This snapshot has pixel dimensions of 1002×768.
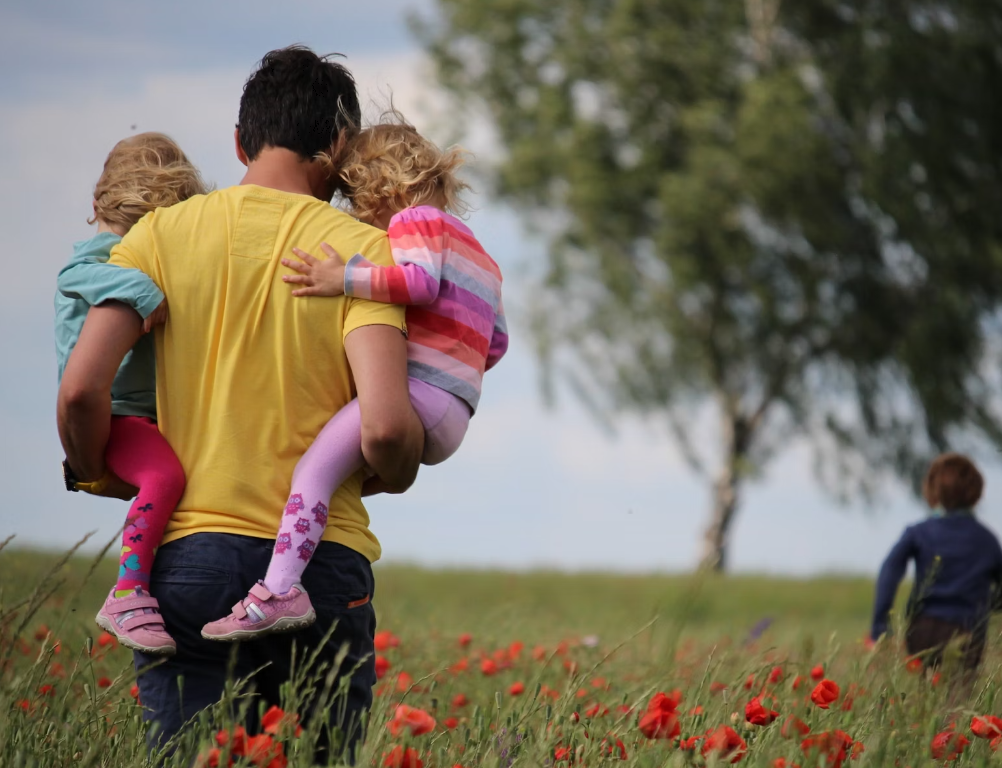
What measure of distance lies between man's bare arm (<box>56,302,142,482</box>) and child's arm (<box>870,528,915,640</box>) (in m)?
4.16

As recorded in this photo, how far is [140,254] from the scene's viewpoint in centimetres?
239

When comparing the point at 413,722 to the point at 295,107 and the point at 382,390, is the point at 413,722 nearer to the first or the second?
the point at 382,390

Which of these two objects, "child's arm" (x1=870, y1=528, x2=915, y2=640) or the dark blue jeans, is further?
A: "child's arm" (x1=870, y1=528, x2=915, y2=640)

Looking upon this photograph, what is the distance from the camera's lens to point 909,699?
3508 mm

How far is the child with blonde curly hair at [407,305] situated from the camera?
7.64 ft

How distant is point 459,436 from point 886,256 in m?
16.6

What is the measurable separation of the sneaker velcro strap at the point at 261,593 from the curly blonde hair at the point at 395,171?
100 centimetres

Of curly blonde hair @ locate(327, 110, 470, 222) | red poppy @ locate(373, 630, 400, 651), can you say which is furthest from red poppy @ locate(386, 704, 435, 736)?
red poppy @ locate(373, 630, 400, 651)

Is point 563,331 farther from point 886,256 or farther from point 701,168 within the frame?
point 886,256

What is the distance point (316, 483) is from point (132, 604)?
0.47 meters

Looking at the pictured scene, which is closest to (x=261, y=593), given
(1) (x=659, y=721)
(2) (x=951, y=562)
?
(1) (x=659, y=721)

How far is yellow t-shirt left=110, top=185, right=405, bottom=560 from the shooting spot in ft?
7.73

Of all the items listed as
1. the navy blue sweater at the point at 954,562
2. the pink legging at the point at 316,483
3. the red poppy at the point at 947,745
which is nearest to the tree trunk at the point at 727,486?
the navy blue sweater at the point at 954,562

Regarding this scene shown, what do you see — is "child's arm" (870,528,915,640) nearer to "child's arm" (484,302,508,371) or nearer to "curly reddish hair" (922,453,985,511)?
"curly reddish hair" (922,453,985,511)
